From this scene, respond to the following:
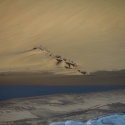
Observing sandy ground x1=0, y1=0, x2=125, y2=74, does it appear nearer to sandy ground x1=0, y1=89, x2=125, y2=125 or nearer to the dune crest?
the dune crest

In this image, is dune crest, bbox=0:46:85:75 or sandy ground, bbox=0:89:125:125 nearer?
sandy ground, bbox=0:89:125:125

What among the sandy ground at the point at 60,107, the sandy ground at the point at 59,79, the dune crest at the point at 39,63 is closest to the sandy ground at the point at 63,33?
Result: the dune crest at the point at 39,63

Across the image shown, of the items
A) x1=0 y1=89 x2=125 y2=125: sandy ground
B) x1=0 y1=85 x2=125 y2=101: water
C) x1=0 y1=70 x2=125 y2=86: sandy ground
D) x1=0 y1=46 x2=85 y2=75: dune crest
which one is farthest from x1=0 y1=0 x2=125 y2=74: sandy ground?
x1=0 y1=89 x2=125 y2=125: sandy ground

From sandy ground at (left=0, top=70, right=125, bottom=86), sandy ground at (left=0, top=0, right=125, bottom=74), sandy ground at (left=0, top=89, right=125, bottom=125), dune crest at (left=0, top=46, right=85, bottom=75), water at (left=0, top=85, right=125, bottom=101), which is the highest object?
sandy ground at (left=0, top=0, right=125, bottom=74)

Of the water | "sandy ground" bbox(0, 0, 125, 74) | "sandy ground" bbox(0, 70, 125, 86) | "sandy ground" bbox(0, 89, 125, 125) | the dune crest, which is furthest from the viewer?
"sandy ground" bbox(0, 0, 125, 74)

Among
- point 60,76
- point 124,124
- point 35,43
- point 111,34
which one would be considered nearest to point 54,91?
point 60,76

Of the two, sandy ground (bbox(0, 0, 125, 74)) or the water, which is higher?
sandy ground (bbox(0, 0, 125, 74))

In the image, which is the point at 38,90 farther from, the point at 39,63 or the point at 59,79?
the point at 39,63

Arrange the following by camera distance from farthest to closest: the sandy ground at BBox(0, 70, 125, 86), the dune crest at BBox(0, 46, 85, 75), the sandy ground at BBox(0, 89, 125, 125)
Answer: the dune crest at BBox(0, 46, 85, 75) < the sandy ground at BBox(0, 70, 125, 86) < the sandy ground at BBox(0, 89, 125, 125)
